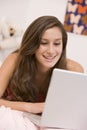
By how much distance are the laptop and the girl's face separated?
0.35m

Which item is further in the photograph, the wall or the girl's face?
the wall

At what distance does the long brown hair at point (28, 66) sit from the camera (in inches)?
52.7

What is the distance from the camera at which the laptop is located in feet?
2.91

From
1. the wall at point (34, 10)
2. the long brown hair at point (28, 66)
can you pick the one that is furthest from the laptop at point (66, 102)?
the wall at point (34, 10)

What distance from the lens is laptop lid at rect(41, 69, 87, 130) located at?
0.89 m

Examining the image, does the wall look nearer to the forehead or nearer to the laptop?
the forehead

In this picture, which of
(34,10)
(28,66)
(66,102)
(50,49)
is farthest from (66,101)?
(34,10)

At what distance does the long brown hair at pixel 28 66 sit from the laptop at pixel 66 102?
1.13 feet

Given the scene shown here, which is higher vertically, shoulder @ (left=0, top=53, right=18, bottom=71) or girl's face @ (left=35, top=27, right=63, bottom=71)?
girl's face @ (left=35, top=27, right=63, bottom=71)

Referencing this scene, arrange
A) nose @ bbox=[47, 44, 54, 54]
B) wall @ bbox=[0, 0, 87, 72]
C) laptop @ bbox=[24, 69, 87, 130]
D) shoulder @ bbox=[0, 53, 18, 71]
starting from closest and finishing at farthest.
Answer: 1. laptop @ bbox=[24, 69, 87, 130]
2. nose @ bbox=[47, 44, 54, 54]
3. shoulder @ bbox=[0, 53, 18, 71]
4. wall @ bbox=[0, 0, 87, 72]

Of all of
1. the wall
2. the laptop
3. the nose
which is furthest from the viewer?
the wall

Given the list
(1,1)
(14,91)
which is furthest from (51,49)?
(1,1)

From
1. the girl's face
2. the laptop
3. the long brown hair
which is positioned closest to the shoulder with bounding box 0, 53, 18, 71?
the long brown hair

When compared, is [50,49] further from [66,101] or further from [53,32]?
[66,101]
